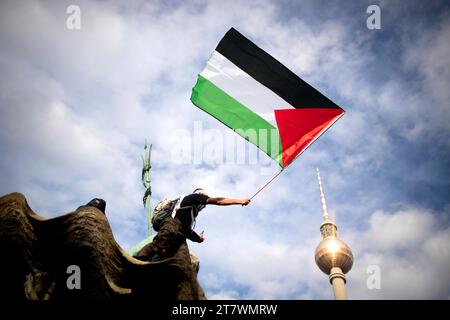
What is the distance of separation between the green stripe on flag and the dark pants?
3.65 meters

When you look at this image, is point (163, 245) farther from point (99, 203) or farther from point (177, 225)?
point (99, 203)

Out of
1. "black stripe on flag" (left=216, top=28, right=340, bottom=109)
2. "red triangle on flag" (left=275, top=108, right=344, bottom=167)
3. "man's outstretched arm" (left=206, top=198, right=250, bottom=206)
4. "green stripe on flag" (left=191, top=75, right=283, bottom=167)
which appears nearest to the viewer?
"man's outstretched arm" (left=206, top=198, right=250, bottom=206)

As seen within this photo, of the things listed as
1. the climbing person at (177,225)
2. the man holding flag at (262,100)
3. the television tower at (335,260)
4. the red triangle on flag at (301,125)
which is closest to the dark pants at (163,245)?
the climbing person at (177,225)

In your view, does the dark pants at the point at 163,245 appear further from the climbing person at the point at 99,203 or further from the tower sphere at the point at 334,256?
the tower sphere at the point at 334,256

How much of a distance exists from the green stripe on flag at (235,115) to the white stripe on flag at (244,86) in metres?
0.15

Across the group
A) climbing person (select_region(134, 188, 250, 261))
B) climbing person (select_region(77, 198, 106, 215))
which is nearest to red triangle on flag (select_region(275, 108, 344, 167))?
climbing person (select_region(134, 188, 250, 261))

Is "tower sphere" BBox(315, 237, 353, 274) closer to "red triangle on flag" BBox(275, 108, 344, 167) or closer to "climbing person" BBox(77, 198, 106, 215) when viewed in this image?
"red triangle on flag" BBox(275, 108, 344, 167)

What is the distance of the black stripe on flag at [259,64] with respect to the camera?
11602 millimetres

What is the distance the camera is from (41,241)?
632cm

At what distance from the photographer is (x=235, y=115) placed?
11.0 metres

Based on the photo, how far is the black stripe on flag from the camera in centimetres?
1160
